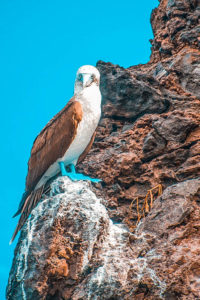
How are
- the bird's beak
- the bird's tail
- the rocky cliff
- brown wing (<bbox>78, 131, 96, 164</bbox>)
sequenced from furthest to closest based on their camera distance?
brown wing (<bbox>78, 131, 96, 164</bbox>)
the bird's beak
the bird's tail
the rocky cliff

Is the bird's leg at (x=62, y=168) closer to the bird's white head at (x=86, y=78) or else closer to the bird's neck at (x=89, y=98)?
the bird's neck at (x=89, y=98)

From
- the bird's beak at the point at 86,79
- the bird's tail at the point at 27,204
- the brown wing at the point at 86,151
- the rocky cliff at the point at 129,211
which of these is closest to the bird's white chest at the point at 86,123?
the bird's beak at the point at 86,79

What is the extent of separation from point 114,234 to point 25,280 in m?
1.16

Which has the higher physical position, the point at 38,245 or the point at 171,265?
the point at 38,245

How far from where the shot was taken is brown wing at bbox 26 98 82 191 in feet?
18.9

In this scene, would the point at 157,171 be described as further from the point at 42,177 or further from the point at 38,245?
the point at 38,245

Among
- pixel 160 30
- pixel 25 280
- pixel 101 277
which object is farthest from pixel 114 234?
pixel 160 30

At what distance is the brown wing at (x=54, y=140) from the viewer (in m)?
5.75

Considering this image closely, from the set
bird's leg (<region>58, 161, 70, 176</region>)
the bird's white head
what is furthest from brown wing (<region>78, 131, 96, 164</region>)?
the bird's white head

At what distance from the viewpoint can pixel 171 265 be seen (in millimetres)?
3639

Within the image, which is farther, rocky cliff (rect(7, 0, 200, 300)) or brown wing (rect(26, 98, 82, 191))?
brown wing (rect(26, 98, 82, 191))

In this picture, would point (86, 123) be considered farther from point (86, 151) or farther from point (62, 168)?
point (62, 168)

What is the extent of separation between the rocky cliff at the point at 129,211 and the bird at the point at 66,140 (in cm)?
54

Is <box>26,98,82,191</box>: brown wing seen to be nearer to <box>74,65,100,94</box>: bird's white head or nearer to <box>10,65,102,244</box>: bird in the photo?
<box>10,65,102,244</box>: bird
